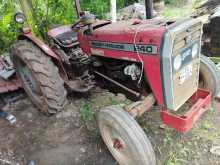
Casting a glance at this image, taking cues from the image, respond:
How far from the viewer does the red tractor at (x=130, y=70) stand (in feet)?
7.52

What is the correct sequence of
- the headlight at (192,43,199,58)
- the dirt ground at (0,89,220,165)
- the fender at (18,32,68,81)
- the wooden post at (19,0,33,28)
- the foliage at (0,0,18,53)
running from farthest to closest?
the foliage at (0,0,18,53) → the wooden post at (19,0,33,28) → the fender at (18,32,68,81) → the dirt ground at (0,89,220,165) → the headlight at (192,43,199,58)

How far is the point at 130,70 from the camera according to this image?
103 inches

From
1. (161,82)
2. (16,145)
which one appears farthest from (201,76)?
(16,145)

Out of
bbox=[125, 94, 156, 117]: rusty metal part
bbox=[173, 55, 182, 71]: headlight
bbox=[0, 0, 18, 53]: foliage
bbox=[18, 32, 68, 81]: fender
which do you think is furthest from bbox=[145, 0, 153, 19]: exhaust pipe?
bbox=[0, 0, 18, 53]: foliage

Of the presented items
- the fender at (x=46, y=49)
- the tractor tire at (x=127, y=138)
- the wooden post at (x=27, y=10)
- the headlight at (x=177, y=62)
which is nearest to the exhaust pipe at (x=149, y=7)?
the headlight at (x=177, y=62)

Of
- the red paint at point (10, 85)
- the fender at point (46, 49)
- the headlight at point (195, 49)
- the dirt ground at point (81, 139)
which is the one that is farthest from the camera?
the red paint at point (10, 85)

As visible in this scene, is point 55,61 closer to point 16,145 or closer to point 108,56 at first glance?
point 108,56

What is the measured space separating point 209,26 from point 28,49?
2.80 m

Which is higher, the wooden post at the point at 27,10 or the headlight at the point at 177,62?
the wooden post at the point at 27,10

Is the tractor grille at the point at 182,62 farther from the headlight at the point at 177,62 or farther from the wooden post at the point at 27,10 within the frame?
the wooden post at the point at 27,10

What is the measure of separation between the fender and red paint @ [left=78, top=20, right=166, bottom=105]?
58 centimetres

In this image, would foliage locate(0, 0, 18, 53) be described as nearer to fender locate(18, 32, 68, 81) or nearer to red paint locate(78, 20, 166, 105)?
fender locate(18, 32, 68, 81)

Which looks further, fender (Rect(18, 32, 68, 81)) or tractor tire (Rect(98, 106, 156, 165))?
fender (Rect(18, 32, 68, 81))

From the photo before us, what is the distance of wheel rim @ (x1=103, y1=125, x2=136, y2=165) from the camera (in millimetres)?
2484
